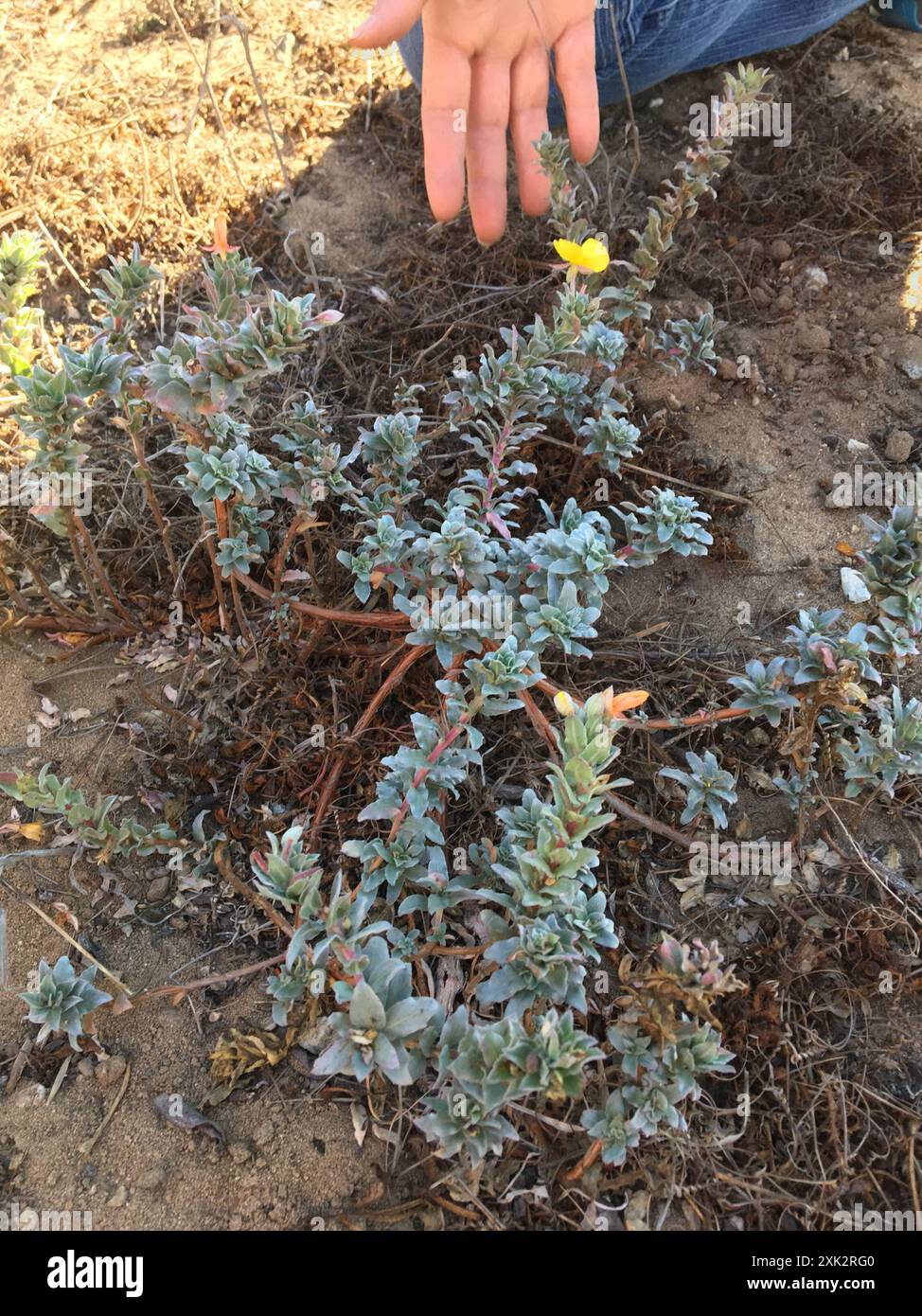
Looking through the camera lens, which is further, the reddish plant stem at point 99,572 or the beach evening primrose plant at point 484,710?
the reddish plant stem at point 99,572

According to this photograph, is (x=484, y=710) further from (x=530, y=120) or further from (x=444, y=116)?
(x=530, y=120)

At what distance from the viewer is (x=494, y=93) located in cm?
298

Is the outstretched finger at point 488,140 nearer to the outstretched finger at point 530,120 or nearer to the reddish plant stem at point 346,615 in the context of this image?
the outstretched finger at point 530,120

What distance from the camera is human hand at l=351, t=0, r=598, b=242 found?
289 centimetres

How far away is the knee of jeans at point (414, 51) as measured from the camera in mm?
3359

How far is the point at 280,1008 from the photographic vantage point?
192cm

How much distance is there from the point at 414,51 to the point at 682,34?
3.03 ft

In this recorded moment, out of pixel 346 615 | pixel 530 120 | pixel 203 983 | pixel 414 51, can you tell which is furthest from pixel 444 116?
pixel 203 983

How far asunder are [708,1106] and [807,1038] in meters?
0.26

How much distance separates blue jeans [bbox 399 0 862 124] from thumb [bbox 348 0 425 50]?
86 cm

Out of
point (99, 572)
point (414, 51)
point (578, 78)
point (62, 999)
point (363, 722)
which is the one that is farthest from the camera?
point (414, 51)

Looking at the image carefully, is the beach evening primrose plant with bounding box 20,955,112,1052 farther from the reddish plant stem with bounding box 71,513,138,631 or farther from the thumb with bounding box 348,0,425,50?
the thumb with bounding box 348,0,425,50

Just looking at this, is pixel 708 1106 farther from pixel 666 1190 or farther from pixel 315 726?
pixel 315 726

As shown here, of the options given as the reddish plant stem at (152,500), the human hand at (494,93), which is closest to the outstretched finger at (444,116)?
the human hand at (494,93)
